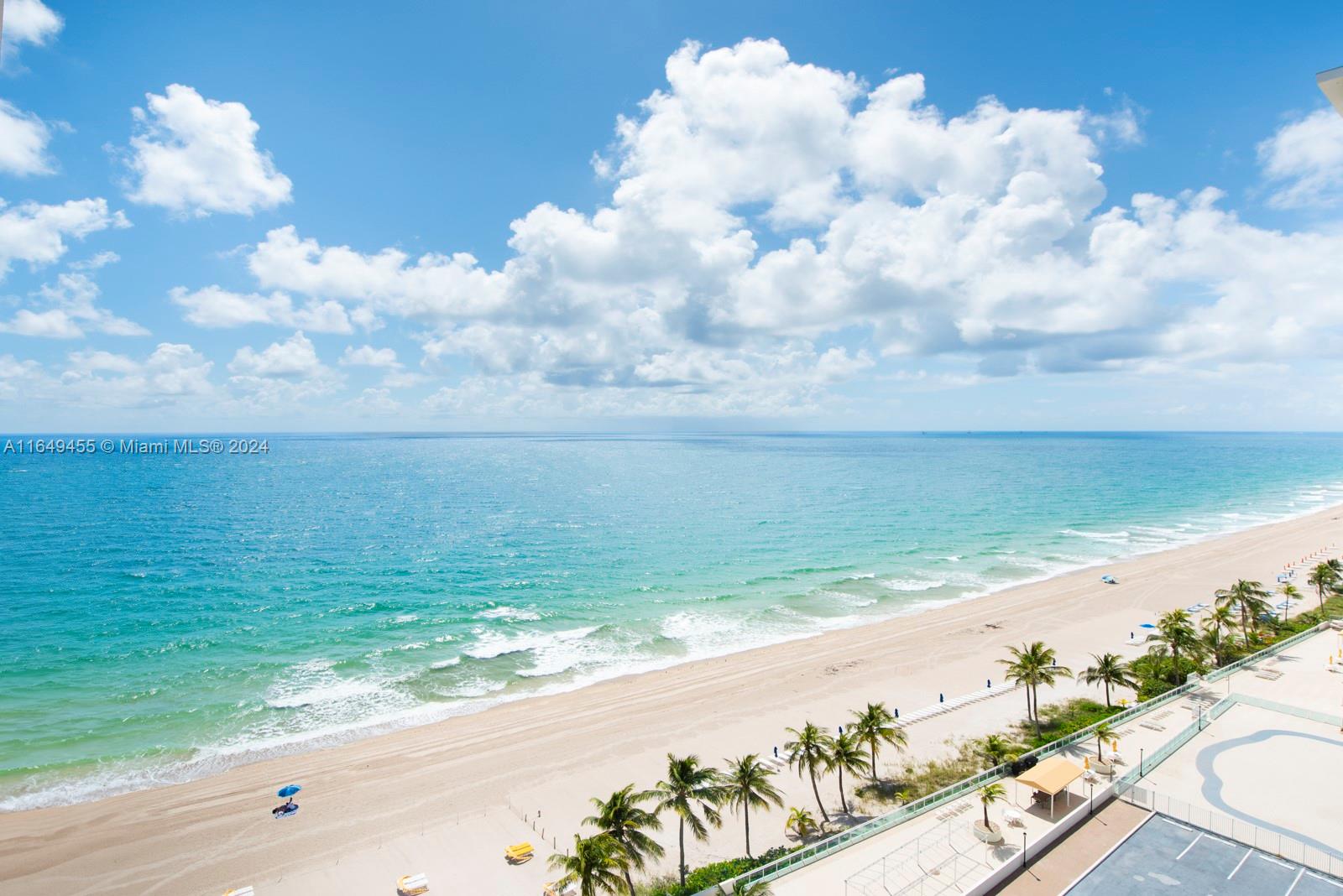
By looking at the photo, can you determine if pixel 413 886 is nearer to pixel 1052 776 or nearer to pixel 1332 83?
pixel 1052 776

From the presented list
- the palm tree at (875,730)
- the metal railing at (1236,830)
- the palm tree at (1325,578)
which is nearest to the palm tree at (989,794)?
the palm tree at (875,730)

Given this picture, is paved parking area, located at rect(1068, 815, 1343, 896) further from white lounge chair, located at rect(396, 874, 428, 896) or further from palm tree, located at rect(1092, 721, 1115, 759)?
white lounge chair, located at rect(396, 874, 428, 896)

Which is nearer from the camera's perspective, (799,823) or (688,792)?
(688,792)

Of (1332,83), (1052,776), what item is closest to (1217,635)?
(1052,776)

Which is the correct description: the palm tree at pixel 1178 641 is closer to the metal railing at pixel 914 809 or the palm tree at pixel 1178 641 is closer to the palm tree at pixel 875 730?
the metal railing at pixel 914 809

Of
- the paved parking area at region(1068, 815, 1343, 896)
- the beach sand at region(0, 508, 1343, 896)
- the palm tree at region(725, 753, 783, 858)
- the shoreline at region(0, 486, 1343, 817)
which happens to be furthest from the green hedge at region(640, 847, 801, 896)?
the shoreline at region(0, 486, 1343, 817)

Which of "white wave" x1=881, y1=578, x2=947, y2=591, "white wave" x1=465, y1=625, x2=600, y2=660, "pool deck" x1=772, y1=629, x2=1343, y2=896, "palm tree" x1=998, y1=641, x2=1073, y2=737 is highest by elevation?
"palm tree" x1=998, y1=641, x2=1073, y2=737
